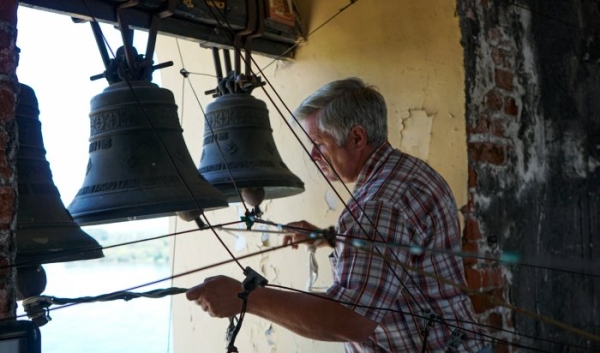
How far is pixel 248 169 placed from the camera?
80.2 inches

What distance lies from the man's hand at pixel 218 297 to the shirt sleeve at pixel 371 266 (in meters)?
0.18

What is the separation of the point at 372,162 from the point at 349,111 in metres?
0.12

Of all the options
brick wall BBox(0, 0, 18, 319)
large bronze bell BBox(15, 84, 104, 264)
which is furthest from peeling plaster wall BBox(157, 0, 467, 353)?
brick wall BBox(0, 0, 18, 319)

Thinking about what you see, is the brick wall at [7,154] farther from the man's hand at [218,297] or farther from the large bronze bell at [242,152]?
the large bronze bell at [242,152]

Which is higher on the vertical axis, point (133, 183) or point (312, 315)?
point (133, 183)

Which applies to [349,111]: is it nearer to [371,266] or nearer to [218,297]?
[371,266]

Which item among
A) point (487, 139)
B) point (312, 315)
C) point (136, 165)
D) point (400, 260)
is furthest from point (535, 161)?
point (136, 165)

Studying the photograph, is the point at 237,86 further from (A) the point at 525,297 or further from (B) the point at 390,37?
(A) the point at 525,297

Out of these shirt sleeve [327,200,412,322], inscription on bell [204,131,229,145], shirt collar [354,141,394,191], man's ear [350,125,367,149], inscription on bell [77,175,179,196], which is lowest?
shirt sleeve [327,200,412,322]

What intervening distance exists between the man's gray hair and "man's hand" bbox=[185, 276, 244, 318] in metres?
0.47

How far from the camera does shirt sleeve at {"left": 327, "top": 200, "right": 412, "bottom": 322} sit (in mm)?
1527

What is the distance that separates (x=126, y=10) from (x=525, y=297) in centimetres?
128

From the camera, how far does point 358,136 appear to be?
178cm

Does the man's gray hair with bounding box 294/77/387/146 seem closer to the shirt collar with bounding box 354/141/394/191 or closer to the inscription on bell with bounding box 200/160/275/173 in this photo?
the shirt collar with bounding box 354/141/394/191
